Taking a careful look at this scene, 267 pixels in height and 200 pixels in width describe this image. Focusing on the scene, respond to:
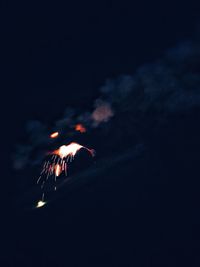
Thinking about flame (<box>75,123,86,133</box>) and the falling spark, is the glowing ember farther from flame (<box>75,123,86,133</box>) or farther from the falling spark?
flame (<box>75,123,86,133</box>)

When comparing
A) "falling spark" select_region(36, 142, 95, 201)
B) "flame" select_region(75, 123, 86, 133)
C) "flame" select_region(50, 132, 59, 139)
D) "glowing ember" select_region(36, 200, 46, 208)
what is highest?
"flame" select_region(75, 123, 86, 133)

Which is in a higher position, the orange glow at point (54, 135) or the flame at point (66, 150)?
the orange glow at point (54, 135)

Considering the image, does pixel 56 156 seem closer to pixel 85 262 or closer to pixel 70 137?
pixel 70 137

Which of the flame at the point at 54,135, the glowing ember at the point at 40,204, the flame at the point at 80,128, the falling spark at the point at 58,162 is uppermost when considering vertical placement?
the flame at the point at 80,128

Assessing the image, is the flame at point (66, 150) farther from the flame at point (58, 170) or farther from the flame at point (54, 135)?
the flame at point (58, 170)

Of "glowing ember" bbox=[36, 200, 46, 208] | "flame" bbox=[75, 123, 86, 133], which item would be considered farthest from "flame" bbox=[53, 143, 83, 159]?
"glowing ember" bbox=[36, 200, 46, 208]

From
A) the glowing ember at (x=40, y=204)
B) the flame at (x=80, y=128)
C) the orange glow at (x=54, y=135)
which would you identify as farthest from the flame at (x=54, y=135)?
the glowing ember at (x=40, y=204)

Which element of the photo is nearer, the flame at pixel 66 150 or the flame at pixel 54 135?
the flame at pixel 54 135

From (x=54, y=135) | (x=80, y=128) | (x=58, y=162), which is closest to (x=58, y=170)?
(x=58, y=162)

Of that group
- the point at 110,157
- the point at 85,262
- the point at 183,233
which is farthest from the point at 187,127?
the point at 85,262
